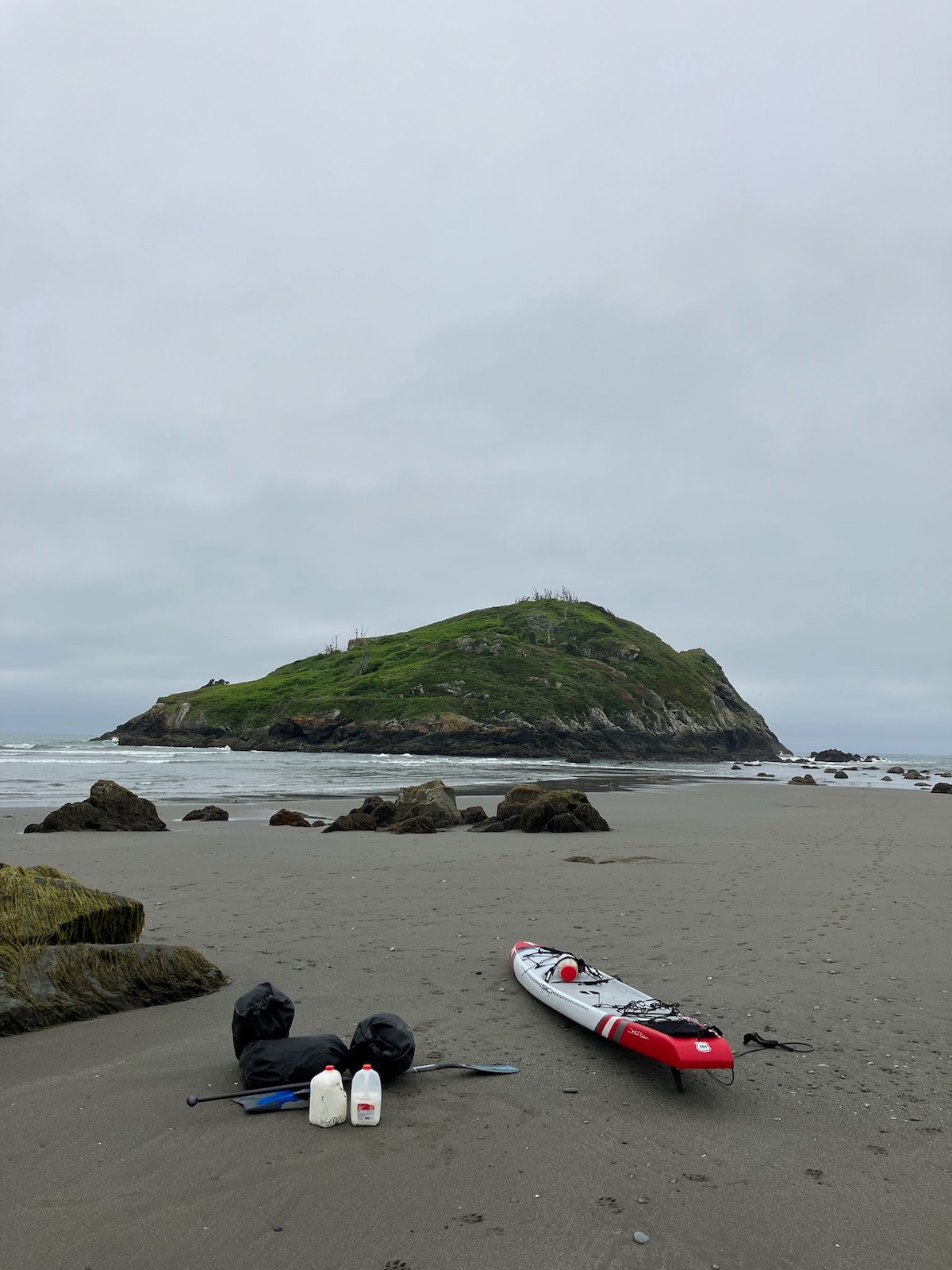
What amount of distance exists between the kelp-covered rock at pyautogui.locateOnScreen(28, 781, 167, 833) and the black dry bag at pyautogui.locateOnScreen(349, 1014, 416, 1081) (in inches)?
597

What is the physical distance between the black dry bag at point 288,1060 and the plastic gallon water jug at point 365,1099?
0.45 metres

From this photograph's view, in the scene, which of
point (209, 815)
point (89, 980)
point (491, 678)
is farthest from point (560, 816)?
point (491, 678)

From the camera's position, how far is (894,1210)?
3701mm

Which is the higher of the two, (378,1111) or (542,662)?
(542,662)

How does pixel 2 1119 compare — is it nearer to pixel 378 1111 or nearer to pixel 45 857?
pixel 378 1111

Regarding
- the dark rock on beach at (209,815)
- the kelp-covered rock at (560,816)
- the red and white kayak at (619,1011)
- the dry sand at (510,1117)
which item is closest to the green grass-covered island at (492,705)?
the dark rock on beach at (209,815)

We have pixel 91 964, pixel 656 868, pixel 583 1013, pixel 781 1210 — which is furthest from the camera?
pixel 656 868

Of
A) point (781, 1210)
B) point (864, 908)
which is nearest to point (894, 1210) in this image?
point (781, 1210)

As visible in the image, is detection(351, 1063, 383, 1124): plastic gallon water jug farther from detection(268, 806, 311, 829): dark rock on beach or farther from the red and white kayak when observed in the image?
detection(268, 806, 311, 829): dark rock on beach

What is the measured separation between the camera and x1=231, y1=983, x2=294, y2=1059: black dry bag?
5172 millimetres

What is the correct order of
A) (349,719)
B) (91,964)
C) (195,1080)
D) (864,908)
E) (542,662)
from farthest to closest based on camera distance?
1. (542,662)
2. (349,719)
3. (864,908)
4. (91,964)
5. (195,1080)

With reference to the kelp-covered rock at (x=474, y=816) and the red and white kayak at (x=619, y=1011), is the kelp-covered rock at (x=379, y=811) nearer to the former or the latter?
the kelp-covered rock at (x=474, y=816)

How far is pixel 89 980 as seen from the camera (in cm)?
→ 614

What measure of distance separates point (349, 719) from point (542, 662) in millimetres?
33600
